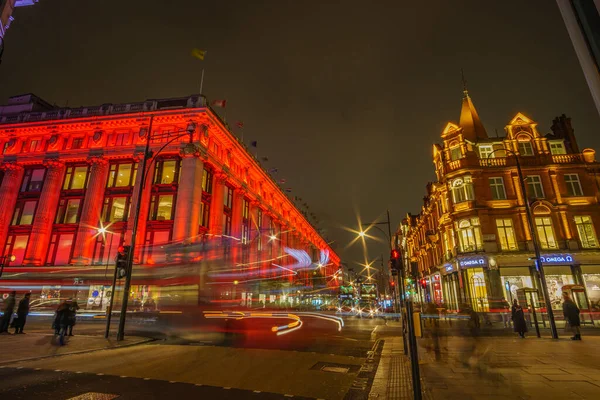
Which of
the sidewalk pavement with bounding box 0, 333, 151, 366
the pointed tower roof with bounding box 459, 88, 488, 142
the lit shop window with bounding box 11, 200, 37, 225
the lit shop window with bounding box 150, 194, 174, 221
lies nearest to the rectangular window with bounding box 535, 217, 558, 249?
the pointed tower roof with bounding box 459, 88, 488, 142

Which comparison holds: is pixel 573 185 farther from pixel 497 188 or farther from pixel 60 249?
pixel 60 249

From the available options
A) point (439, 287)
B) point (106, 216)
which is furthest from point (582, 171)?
point (106, 216)

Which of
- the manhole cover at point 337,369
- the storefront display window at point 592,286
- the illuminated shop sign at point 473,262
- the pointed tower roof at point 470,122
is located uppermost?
the pointed tower roof at point 470,122

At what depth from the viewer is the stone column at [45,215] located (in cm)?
3509

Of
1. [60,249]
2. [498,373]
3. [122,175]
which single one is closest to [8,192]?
[60,249]

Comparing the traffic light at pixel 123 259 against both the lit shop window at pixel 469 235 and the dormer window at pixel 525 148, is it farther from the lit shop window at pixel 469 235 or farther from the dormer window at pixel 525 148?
the dormer window at pixel 525 148

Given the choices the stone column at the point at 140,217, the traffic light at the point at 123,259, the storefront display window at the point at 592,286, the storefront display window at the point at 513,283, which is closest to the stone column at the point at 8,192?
the stone column at the point at 140,217

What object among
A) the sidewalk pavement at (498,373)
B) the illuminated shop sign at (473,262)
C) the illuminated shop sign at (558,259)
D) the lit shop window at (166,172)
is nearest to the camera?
the sidewalk pavement at (498,373)

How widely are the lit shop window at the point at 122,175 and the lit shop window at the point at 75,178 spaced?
3.63 m

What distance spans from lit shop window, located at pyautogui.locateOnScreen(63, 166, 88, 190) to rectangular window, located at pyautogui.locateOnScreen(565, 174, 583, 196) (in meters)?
54.6

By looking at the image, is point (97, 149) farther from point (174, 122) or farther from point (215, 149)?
point (215, 149)

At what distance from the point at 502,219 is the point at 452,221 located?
4664mm

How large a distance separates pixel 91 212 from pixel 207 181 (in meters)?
13.3

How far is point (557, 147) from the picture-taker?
34.9 metres
